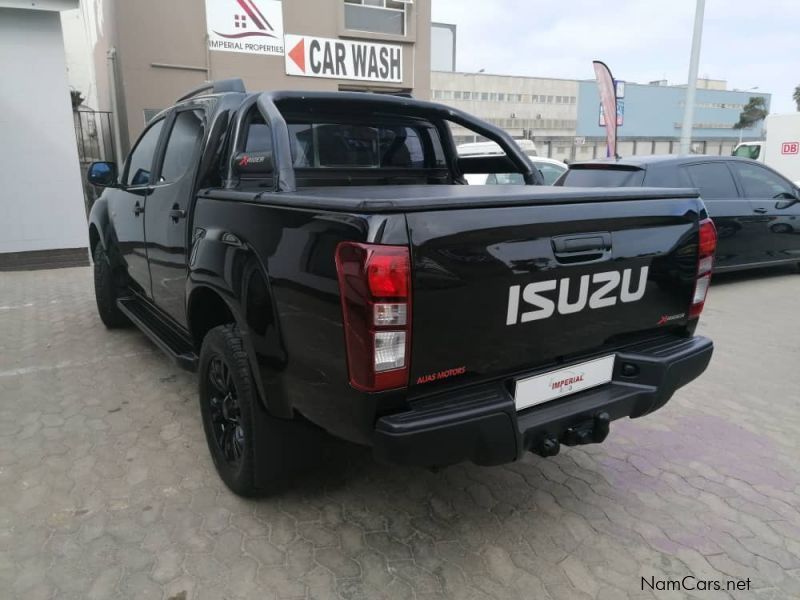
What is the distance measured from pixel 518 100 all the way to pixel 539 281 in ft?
232

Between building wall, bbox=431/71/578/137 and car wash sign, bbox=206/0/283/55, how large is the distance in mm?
51326

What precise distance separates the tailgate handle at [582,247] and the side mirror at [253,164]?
131 centimetres

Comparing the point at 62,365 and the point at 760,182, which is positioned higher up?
the point at 760,182

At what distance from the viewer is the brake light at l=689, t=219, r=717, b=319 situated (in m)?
2.59

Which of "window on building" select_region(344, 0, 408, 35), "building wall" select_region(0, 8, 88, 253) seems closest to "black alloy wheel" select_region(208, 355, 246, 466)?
"building wall" select_region(0, 8, 88, 253)

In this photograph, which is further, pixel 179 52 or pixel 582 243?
pixel 179 52

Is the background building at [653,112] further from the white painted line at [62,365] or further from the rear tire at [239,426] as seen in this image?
the rear tire at [239,426]

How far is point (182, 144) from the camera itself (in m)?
3.43

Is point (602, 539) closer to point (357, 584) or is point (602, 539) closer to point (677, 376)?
point (677, 376)

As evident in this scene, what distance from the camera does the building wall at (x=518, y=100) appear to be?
63.3 meters

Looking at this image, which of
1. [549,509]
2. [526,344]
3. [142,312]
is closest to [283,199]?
[526,344]

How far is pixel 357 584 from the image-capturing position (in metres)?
2.18

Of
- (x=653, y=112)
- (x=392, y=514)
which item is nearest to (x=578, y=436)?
(x=392, y=514)

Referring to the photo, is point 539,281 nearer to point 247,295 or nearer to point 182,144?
point 247,295
